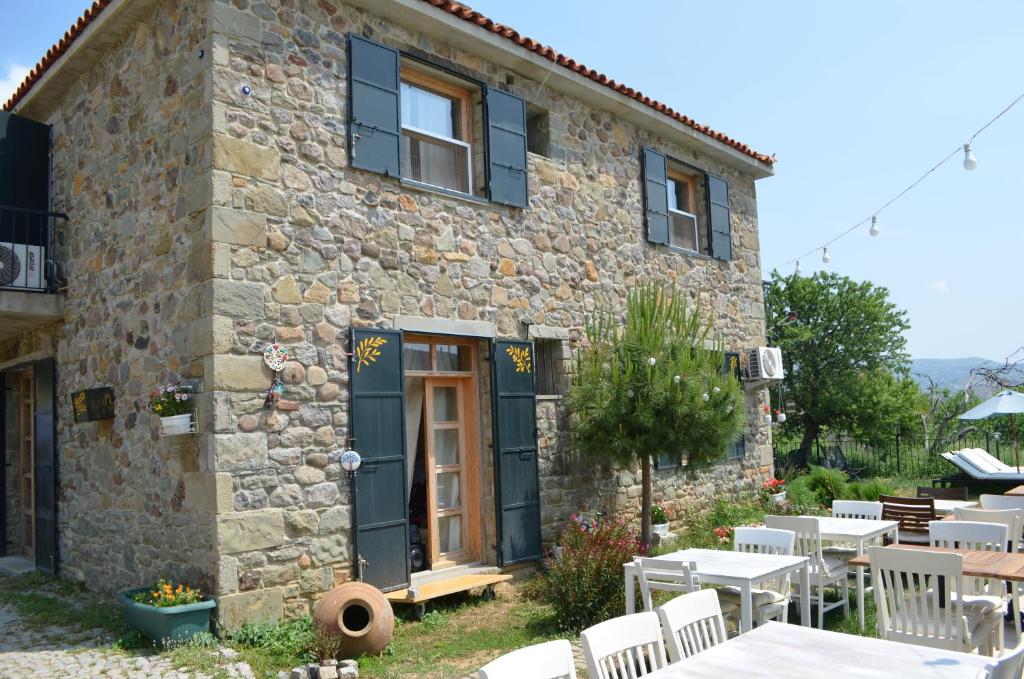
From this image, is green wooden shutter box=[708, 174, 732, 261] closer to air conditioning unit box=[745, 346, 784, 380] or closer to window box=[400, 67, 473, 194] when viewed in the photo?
air conditioning unit box=[745, 346, 784, 380]

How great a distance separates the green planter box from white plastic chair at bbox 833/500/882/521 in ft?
17.8

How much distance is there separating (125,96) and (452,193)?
3.08 metres

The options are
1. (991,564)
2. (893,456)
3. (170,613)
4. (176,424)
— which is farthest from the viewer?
(893,456)

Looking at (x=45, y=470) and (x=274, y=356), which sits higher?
(x=274, y=356)

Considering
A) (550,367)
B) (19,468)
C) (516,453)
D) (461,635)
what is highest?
(550,367)

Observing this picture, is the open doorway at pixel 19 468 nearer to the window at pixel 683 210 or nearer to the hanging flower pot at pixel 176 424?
the hanging flower pot at pixel 176 424

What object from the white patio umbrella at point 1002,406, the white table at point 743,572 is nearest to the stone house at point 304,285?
the white table at point 743,572

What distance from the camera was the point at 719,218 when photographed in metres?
11.2

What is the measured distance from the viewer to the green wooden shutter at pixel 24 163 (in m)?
8.34

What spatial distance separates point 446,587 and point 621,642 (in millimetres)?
3733

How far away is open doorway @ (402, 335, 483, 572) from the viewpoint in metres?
7.26

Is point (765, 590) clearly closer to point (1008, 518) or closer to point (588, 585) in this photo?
point (588, 585)

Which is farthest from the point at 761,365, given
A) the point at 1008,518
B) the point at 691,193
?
Answer: the point at 1008,518

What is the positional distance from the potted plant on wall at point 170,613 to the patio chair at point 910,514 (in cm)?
580
